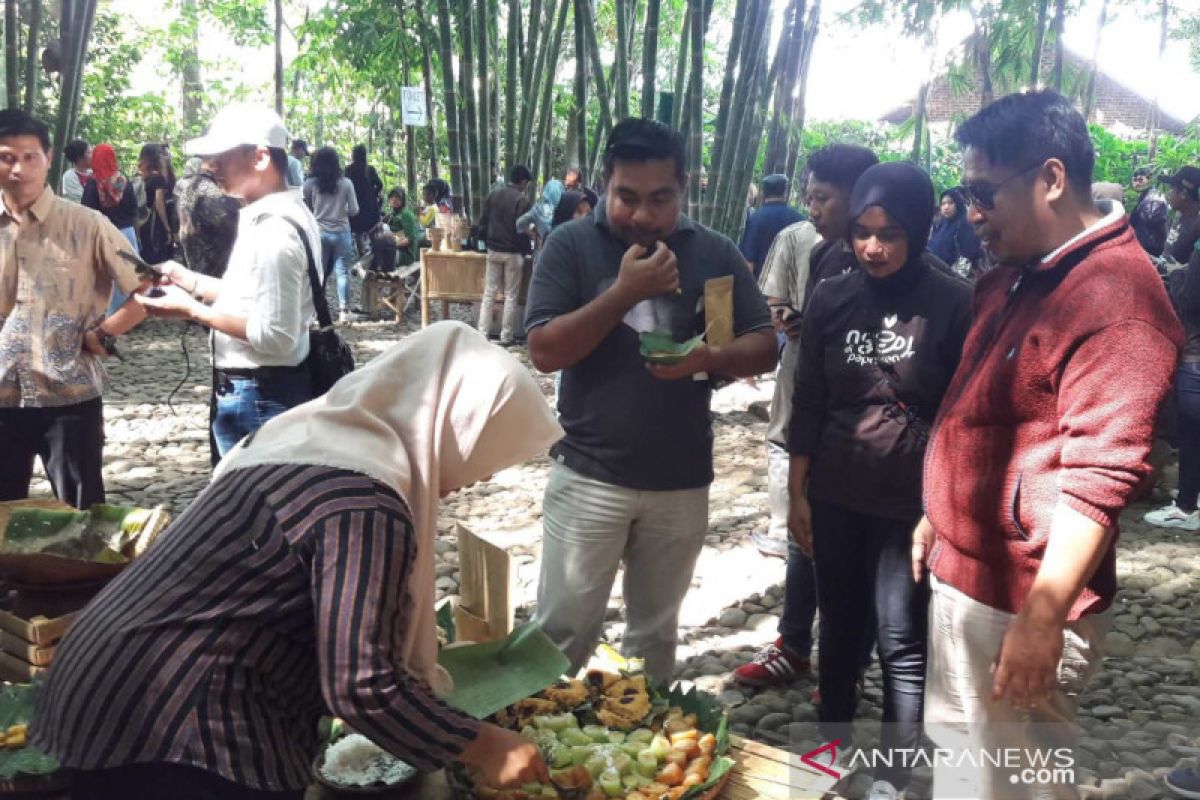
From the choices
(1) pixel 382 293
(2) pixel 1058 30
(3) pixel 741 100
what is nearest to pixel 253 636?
(3) pixel 741 100

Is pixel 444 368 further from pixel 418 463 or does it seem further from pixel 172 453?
pixel 172 453

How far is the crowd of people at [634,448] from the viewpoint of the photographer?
1.67 metres

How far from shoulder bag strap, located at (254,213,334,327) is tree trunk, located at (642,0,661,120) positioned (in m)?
4.40

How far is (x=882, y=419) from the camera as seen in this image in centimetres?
293

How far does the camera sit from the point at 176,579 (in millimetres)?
1687

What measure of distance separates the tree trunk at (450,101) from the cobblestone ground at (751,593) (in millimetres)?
4564

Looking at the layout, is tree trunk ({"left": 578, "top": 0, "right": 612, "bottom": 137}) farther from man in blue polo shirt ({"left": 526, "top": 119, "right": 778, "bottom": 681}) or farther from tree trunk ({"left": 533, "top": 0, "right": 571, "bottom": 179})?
man in blue polo shirt ({"left": 526, "top": 119, "right": 778, "bottom": 681})

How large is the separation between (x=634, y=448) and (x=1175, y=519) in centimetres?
457

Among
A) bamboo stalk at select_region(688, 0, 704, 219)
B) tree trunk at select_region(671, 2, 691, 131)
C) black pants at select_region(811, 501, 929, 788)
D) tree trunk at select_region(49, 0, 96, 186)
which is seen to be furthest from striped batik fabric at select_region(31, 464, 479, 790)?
tree trunk at select_region(671, 2, 691, 131)

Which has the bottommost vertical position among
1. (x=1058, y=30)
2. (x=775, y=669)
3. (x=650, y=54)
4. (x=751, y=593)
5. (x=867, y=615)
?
(x=751, y=593)

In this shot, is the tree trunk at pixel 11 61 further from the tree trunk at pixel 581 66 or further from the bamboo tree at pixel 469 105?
the bamboo tree at pixel 469 105

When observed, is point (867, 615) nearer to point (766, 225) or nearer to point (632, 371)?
point (632, 371)

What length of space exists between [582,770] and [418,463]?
82 cm

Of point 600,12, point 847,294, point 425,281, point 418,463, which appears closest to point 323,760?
point 418,463
